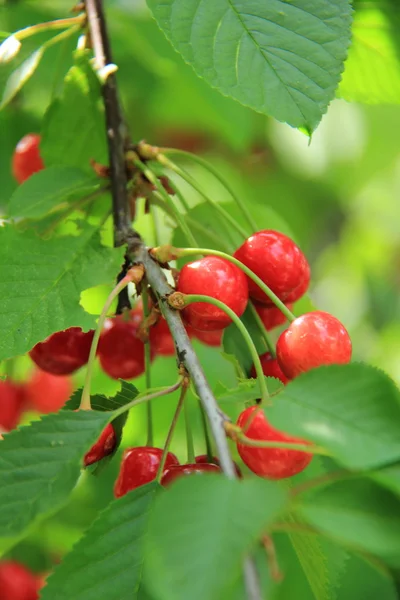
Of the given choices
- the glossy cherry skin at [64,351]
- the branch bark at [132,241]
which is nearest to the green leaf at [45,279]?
the branch bark at [132,241]

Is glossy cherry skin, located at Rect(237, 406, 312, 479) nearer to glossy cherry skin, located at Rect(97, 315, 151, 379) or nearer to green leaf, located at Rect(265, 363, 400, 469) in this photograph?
green leaf, located at Rect(265, 363, 400, 469)

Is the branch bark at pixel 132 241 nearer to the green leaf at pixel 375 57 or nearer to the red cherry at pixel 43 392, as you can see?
the green leaf at pixel 375 57

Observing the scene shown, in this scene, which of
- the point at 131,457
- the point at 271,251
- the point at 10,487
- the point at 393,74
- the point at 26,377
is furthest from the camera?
the point at 26,377

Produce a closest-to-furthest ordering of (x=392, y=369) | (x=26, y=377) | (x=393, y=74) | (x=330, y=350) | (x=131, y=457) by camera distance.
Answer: (x=330, y=350) < (x=131, y=457) < (x=393, y=74) < (x=26, y=377) < (x=392, y=369)

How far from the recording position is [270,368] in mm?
1532

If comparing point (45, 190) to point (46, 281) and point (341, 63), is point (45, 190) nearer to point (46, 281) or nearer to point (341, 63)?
point (46, 281)

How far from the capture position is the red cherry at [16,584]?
2557 millimetres

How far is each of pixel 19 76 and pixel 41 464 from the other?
1.02m

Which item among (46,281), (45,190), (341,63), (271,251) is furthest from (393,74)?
(46,281)

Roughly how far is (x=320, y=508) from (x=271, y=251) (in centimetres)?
71

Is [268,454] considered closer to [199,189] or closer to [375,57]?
[199,189]

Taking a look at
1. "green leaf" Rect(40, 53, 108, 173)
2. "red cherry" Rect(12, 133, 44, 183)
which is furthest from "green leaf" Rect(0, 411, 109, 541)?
"red cherry" Rect(12, 133, 44, 183)

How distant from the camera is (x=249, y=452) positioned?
1.17m

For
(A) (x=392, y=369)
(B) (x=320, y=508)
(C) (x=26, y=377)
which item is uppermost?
(B) (x=320, y=508)
